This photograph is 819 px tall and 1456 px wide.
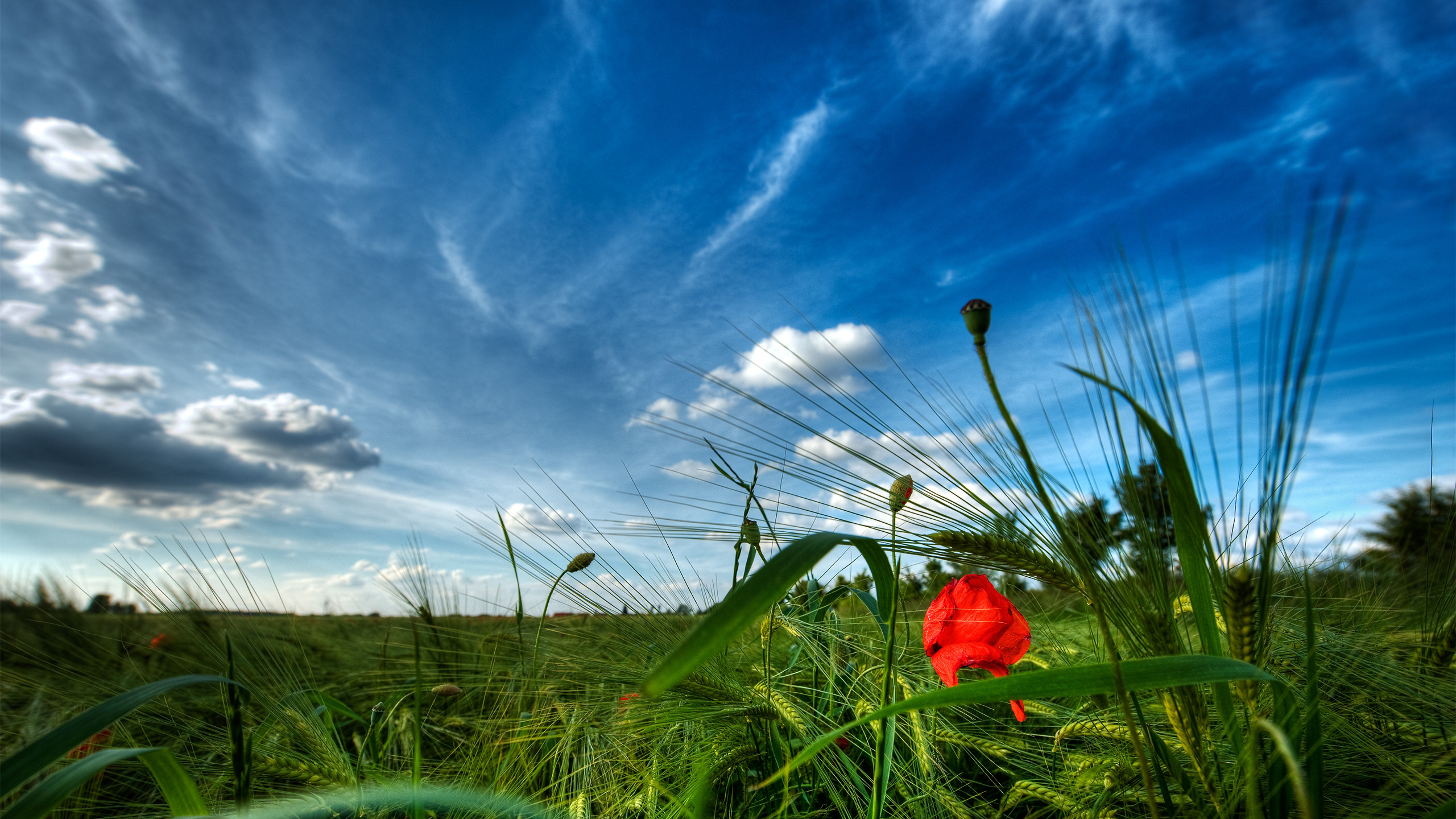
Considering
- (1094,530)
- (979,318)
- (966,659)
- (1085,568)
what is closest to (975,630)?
(966,659)

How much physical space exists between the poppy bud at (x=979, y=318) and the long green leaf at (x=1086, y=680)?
291 mm

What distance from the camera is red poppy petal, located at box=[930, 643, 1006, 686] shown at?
973 millimetres

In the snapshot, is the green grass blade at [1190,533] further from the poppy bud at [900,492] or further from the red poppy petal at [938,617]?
the red poppy petal at [938,617]

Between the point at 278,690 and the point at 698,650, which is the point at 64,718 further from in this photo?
the point at 698,650

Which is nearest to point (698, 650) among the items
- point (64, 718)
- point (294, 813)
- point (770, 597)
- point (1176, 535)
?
point (770, 597)

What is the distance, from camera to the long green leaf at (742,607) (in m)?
0.39

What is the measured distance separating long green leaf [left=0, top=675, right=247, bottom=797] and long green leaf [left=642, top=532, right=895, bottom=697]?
56 cm

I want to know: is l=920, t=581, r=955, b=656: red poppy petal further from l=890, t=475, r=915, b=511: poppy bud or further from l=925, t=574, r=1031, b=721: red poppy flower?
l=890, t=475, r=915, b=511: poppy bud

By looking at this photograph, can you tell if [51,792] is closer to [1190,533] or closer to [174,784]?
[174,784]

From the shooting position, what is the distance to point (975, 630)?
0.98 m

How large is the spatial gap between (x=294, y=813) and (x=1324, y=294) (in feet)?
3.91

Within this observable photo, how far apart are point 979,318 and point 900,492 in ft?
0.85

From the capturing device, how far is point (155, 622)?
346 centimetres

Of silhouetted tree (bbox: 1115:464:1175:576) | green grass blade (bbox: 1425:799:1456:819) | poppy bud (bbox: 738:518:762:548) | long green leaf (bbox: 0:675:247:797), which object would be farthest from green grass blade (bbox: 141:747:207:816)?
Answer: green grass blade (bbox: 1425:799:1456:819)
